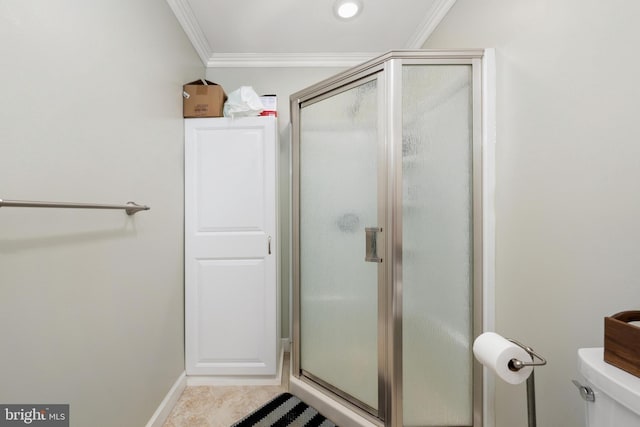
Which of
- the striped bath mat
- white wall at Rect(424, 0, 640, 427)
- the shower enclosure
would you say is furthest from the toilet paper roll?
the striped bath mat

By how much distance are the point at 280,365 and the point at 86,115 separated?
1.76 m

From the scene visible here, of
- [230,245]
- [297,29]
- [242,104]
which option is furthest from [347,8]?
[230,245]

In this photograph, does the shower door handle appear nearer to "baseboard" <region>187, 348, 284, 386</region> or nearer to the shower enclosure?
the shower enclosure

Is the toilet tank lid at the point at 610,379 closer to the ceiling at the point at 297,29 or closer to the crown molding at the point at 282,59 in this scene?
the ceiling at the point at 297,29

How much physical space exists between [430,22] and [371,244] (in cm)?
148

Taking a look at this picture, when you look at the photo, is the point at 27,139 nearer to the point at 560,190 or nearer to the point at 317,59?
the point at 560,190

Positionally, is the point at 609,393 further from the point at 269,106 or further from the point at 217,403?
the point at 269,106

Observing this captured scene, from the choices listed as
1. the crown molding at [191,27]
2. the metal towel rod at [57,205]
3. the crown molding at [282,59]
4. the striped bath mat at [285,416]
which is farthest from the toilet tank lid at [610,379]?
the crown molding at [191,27]

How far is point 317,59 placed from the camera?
2.07m

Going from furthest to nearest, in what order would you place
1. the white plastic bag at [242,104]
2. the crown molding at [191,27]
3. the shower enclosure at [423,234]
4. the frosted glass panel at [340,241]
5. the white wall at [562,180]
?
the white plastic bag at [242,104], the crown molding at [191,27], the frosted glass panel at [340,241], the shower enclosure at [423,234], the white wall at [562,180]

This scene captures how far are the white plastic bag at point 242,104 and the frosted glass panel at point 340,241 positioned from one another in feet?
1.13

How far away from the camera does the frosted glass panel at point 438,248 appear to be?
121 centimetres

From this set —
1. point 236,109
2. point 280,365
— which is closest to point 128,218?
point 236,109

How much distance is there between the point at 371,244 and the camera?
1271mm
